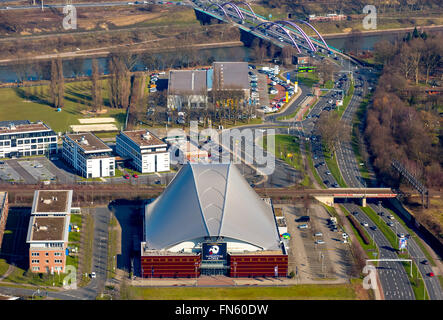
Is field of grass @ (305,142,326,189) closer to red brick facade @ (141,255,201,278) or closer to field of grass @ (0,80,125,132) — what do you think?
field of grass @ (0,80,125,132)

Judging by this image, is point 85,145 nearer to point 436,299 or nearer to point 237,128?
point 237,128

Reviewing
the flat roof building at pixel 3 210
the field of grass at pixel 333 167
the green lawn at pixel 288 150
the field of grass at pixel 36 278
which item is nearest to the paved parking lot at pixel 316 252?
the field of grass at pixel 333 167

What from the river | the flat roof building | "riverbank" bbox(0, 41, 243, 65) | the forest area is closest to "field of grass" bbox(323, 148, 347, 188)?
the forest area

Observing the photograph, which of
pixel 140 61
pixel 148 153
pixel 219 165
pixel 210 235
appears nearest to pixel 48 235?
pixel 210 235

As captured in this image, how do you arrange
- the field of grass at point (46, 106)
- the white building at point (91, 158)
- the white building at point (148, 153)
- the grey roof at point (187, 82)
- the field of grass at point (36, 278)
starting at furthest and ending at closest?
1. the grey roof at point (187, 82)
2. the field of grass at point (46, 106)
3. the white building at point (148, 153)
4. the white building at point (91, 158)
5. the field of grass at point (36, 278)

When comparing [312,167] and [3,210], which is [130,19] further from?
[3,210]

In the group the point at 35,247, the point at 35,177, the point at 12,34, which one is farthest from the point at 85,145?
the point at 12,34

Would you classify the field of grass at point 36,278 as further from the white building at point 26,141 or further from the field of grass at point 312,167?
the field of grass at point 312,167
